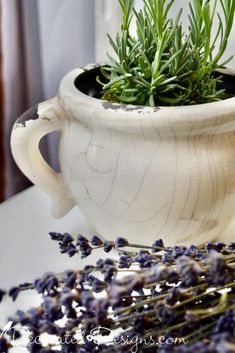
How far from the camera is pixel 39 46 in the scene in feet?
2.32

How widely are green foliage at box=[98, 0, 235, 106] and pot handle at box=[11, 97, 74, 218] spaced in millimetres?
56

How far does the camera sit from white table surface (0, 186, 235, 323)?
49 centimetres

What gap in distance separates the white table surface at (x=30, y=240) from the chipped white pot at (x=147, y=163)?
0.17 ft

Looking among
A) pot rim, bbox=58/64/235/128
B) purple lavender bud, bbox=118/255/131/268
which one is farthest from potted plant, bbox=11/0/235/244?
purple lavender bud, bbox=118/255/131/268

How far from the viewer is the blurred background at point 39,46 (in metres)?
0.68

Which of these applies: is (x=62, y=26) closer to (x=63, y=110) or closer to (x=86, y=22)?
(x=86, y=22)

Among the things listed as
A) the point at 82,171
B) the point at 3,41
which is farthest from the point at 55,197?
the point at 3,41

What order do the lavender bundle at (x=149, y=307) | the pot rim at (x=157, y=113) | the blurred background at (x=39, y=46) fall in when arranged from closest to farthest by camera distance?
the lavender bundle at (x=149, y=307) → the pot rim at (x=157, y=113) → the blurred background at (x=39, y=46)

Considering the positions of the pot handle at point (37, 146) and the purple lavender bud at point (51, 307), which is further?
the pot handle at point (37, 146)

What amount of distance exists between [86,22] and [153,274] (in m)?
0.52

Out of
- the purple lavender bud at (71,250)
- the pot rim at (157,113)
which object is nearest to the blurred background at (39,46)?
the pot rim at (157,113)

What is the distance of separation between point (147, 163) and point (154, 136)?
22mm

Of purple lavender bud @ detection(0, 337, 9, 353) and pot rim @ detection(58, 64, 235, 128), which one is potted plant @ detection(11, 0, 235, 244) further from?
purple lavender bud @ detection(0, 337, 9, 353)

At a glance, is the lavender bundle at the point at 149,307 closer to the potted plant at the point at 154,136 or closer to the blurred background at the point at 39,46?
the potted plant at the point at 154,136
